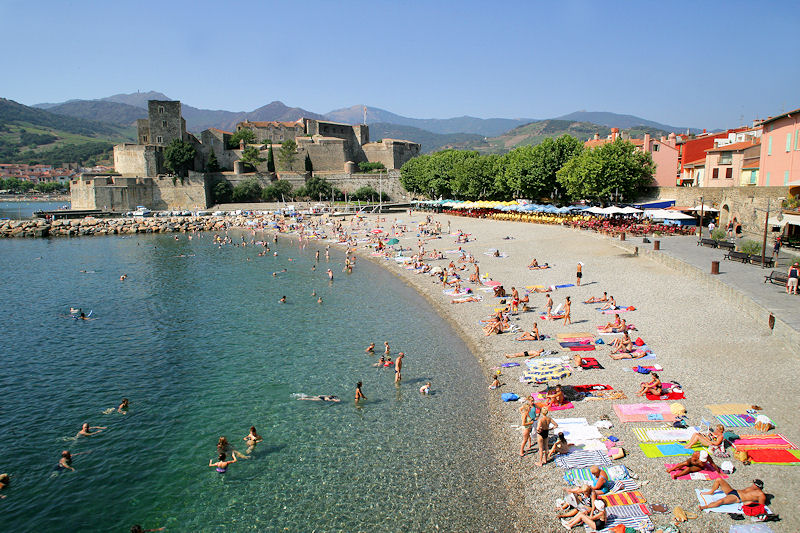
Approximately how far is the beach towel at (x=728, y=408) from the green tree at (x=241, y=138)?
6736 centimetres

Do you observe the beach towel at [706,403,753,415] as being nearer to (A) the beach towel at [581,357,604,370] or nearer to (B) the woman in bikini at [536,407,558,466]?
(A) the beach towel at [581,357,604,370]

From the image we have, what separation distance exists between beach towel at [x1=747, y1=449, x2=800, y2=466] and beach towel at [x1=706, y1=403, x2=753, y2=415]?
4.20 feet

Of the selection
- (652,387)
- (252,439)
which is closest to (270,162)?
(252,439)

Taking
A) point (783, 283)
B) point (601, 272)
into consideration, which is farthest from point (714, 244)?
point (783, 283)

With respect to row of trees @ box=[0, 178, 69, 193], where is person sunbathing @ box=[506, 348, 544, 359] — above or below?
below

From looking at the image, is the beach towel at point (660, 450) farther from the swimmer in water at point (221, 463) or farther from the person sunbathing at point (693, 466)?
the swimmer in water at point (221, 463)

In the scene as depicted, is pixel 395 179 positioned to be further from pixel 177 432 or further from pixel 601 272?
pixel 177 432

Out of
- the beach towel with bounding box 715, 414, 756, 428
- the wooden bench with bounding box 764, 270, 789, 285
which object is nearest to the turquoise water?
the beach towel with bounding box 715, 414, 756, 428

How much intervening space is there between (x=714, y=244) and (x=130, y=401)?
22850mm

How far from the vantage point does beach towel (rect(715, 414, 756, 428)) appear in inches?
352

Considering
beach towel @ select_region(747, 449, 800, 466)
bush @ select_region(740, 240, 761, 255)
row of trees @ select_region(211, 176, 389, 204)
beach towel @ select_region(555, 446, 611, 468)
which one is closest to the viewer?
beach towel @ select_region(747, 449, 800, 466)

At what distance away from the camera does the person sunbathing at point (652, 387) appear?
411 inches

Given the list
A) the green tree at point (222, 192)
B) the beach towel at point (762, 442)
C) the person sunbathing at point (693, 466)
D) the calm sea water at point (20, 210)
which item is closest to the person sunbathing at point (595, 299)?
the beach towel at point (762, 442)

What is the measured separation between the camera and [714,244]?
900 inches
